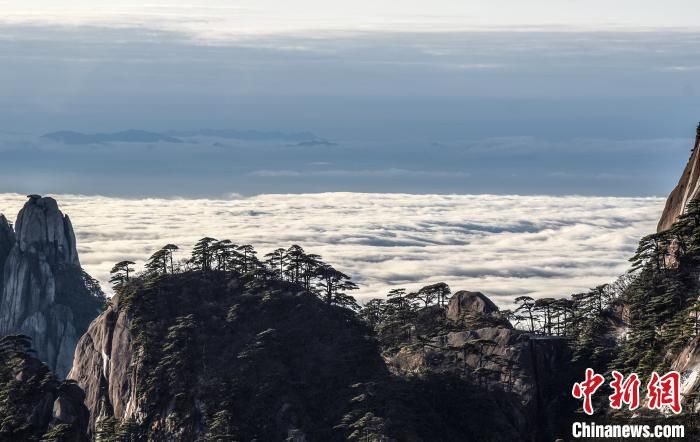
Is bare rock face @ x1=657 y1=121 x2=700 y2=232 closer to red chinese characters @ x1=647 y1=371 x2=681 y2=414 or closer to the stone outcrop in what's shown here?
the stone outcrop

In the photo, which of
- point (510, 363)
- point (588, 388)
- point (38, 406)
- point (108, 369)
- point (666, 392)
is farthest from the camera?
point (108, 369)

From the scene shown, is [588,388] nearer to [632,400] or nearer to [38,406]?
[632,400]

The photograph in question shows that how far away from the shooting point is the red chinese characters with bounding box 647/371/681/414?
144375 mm

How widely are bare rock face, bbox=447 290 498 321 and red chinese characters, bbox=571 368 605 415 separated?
2660cm

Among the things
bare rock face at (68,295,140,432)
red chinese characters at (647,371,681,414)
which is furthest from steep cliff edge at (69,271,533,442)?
red chinese characters at (647,371,681,414)

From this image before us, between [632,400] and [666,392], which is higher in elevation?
[666,392]

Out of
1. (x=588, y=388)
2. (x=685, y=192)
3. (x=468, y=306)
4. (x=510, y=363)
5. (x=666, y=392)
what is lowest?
(x=666, y=392)

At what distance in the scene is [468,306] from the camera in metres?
197

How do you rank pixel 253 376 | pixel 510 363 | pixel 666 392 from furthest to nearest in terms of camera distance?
pixel 253 376 → pixel 510 363 → pixel 666 392

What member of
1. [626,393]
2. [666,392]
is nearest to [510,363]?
[626,393]

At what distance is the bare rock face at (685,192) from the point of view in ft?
591

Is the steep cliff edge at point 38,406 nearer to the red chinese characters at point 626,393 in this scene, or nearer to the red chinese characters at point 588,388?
the red chinese characters at point 588,388

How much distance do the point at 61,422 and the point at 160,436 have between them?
36.6ft

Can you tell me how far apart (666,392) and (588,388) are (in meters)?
21.8
